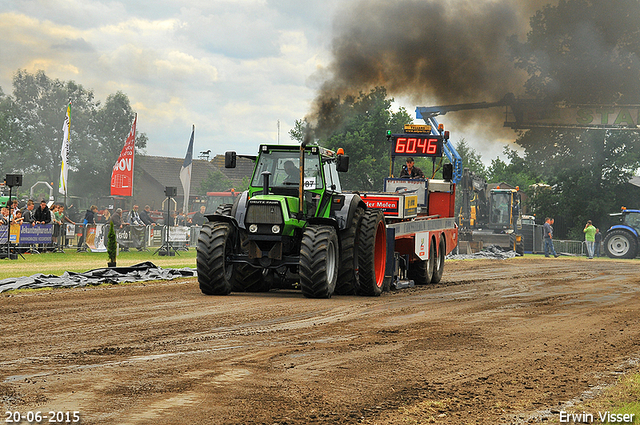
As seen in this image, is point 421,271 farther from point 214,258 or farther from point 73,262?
point 73,262

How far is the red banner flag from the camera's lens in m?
25.7

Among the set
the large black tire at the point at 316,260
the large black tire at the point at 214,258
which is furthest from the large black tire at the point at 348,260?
the large black tire at the point at 214,258

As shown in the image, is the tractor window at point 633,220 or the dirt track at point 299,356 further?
the tractor window at point 633,220

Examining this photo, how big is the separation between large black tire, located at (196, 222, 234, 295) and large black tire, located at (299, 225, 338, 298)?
128 centimetres

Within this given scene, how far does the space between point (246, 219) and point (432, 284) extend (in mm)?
6140

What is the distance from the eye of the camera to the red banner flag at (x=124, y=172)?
25.7m

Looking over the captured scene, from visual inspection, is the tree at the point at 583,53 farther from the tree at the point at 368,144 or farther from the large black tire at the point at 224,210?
the tree at the point at 368,144

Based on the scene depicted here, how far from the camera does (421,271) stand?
16.2 m

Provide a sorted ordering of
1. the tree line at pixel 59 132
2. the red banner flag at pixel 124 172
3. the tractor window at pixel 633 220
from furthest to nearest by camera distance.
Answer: the tree line at pixel 59 132, the tractor window at pixel 633 220, the red banner flag at pixel 124 172

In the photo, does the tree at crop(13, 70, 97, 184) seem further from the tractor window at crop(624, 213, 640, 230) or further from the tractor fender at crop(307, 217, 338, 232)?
the tractor fender at crop(307, 217, 338, 232)

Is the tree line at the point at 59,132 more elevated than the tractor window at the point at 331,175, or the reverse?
the tree line at the point at 59,132

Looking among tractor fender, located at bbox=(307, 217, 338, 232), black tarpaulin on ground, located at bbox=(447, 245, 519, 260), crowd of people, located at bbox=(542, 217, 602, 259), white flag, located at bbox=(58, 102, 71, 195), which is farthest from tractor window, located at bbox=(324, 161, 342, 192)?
crowd of people, located at bbox=(542, 217, 602, 259)

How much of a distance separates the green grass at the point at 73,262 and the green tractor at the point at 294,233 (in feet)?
16.8

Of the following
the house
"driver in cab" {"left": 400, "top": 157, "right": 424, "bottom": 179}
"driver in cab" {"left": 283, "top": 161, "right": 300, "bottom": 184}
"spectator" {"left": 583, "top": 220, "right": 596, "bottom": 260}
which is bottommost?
"spectator" {"left": 583, "top": 220, "right": 596, "bottom": 260}
